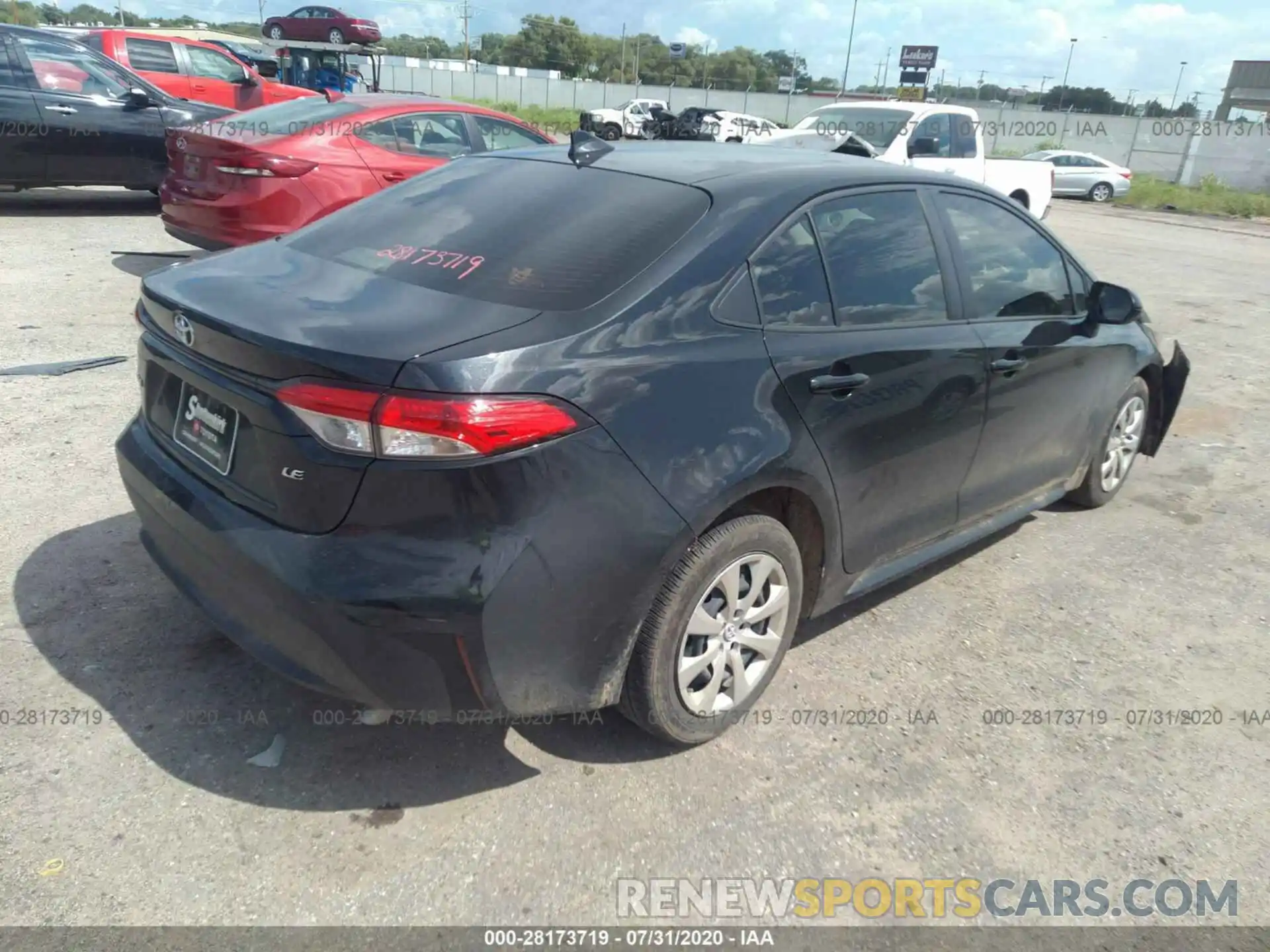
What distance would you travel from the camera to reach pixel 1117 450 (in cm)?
477

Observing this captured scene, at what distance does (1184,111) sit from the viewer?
36469 mm

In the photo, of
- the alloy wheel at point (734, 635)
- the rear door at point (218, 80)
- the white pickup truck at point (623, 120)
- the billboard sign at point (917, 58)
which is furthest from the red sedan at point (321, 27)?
the billboard sign at point (917, 58)

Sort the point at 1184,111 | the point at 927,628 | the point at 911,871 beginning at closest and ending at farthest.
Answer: the point at 911,871 → the point at 927,628 → the point at 1184,111

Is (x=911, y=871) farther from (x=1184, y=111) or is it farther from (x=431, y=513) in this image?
(x=1184, y=111)

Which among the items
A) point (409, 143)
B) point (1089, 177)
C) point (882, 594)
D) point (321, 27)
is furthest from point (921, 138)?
point (321, 27)

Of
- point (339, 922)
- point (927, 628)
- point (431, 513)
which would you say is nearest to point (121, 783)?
point (339, 922)

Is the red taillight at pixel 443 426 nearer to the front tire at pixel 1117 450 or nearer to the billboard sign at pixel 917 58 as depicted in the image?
the front tire at pixel 1117 450

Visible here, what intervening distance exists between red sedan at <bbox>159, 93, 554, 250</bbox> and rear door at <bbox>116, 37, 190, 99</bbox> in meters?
6.55

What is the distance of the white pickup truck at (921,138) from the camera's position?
12.1 metres

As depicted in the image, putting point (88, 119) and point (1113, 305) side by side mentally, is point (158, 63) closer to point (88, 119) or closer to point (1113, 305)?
point (88, 119)

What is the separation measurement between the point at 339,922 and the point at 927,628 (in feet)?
7.79

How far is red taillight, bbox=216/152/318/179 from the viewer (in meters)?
6.44

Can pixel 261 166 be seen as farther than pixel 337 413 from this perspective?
Answer: Yes

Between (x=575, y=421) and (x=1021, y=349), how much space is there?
2.16 meters
